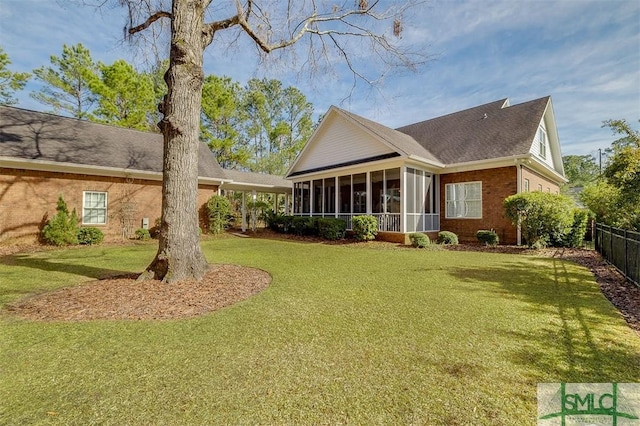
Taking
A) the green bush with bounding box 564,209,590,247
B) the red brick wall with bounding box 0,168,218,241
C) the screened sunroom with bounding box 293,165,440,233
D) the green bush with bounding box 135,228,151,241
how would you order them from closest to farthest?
the green bush with bounding box 564,209,590,247, the red brick wall with bounding box 0,168,218,241, the screened sunroom with bounding box 293,165,440,233, the green bush with bounding box 135,228,151,241

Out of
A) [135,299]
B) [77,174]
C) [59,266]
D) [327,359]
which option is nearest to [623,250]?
[327,359]

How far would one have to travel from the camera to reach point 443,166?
14.4 metres

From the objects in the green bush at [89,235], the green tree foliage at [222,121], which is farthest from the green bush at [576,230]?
the green tree foliage at [222,121]

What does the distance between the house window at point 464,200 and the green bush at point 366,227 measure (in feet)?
13.4

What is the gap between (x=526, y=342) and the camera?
3.44 meters

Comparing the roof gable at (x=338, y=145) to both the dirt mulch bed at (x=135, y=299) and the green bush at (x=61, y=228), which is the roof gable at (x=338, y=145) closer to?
the dirt mulch bed at (x=135, y=299)

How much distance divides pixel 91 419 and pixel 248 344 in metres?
1.49

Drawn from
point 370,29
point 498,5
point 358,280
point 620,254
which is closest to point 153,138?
point 370,29

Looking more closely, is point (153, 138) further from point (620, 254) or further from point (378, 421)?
point (620, 254)

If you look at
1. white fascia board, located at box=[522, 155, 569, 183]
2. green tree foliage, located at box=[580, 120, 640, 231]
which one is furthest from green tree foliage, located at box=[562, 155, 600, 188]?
green tree foliage, located at box=[580, 120, 640, 231]

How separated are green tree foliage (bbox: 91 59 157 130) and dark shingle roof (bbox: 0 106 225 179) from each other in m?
9.89

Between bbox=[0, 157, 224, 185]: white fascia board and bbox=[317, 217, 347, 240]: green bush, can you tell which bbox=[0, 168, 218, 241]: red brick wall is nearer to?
bbox=[0, 157, 224, 185]: white fascia board

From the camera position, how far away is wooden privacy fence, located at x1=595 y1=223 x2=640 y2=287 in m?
5.98

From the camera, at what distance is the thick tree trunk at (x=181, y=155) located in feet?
19.1
